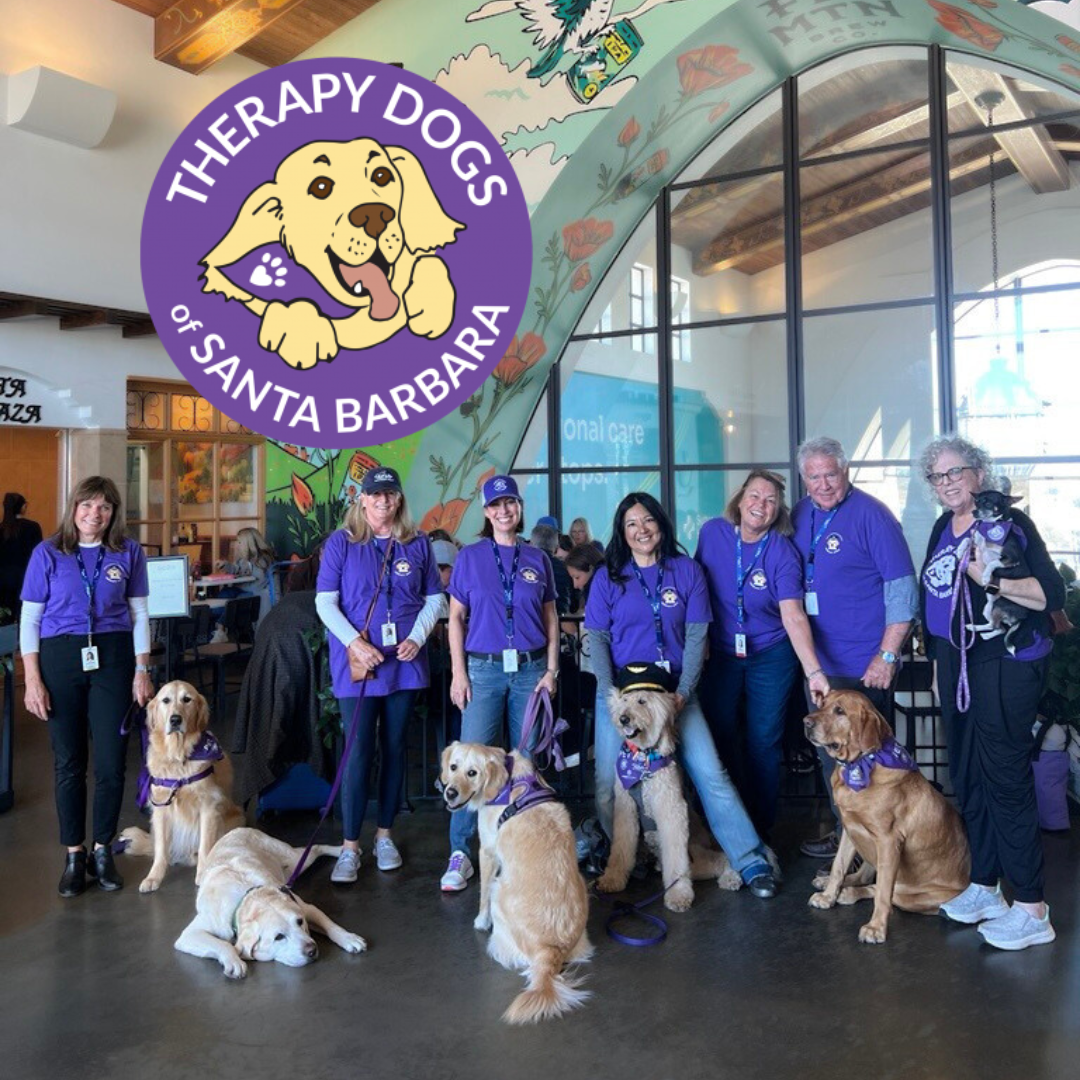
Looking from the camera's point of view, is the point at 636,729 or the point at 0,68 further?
the point at 0,68

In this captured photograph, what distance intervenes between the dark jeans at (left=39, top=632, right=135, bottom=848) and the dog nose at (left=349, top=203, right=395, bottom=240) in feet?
13.1

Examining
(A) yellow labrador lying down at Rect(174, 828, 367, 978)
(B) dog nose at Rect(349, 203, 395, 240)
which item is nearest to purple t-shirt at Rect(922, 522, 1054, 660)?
(A) yellow labrador lying down at Rect(174, 828, 367, 978)

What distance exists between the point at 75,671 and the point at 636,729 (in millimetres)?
2053

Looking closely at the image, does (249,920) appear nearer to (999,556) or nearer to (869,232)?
(999,556)

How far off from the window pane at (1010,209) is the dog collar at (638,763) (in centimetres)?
582

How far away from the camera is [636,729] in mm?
3346

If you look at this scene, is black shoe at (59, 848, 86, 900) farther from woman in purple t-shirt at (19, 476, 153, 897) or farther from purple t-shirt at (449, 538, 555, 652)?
purple t-shirt at (449, 538, 555, 652)

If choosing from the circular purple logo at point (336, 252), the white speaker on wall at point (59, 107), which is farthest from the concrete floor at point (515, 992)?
the white speaker on wall at point (59, 107)

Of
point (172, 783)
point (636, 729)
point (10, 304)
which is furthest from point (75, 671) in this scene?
point (10, 304)

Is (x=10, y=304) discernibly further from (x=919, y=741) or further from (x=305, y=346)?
(x=919, y=741)

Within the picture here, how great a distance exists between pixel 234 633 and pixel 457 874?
474 centimetres

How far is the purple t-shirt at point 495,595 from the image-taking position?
3639mm

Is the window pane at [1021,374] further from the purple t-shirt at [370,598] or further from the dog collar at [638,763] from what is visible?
the purple t-shirt at [370,598]

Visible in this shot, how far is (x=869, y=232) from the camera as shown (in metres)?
7.86
